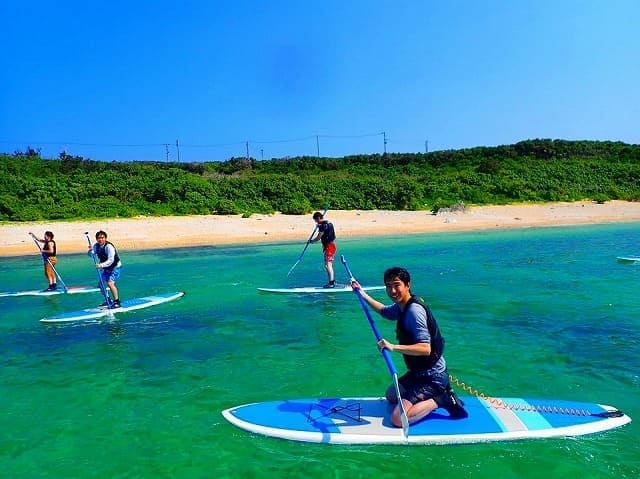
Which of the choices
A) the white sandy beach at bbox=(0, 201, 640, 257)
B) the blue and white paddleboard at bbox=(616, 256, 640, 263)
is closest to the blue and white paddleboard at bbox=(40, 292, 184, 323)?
the white sandy beach at bbox=(0, 201, 640, 257)

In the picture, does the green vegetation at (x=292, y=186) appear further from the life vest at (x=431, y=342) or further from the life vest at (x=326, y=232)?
the life vest at (x=431, y=342)

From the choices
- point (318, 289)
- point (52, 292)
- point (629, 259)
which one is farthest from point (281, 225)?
point (629, 259)

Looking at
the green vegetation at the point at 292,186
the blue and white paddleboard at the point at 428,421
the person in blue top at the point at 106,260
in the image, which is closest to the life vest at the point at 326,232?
the person in blue top at the point at 106,260

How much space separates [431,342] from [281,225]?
26.4 m

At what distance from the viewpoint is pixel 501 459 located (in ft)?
17.5

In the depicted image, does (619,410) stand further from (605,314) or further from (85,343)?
(85,343)

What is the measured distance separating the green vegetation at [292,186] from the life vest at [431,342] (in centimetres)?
2846

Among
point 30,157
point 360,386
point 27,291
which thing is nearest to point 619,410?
point 360,386

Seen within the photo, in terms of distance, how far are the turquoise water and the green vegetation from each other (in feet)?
52.3

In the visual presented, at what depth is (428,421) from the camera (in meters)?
5.79

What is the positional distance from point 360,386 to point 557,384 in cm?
259

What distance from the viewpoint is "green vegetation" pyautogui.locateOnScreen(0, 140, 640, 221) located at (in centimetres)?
3309

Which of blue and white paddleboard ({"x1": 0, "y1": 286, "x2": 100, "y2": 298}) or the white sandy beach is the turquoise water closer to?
blue and white paddleboard ({"x1": 0, "y1": 286, "x2": 100, "y2": 298})

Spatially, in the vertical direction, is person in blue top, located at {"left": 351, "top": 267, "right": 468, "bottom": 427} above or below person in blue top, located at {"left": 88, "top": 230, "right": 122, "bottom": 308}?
below
